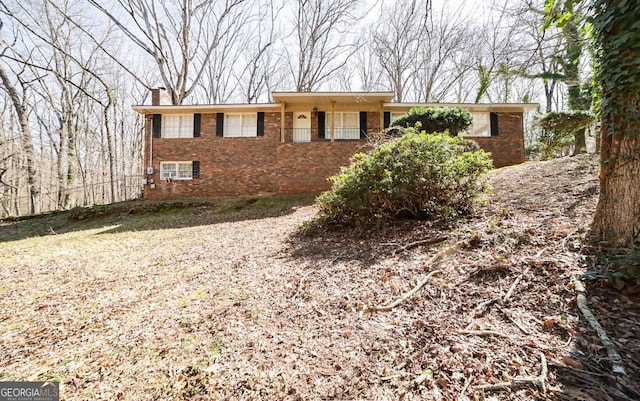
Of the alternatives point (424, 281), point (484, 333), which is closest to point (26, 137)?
point (424, 281)

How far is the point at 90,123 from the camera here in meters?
17.9

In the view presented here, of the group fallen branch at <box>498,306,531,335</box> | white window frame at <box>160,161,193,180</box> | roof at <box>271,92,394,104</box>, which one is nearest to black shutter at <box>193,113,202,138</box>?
white window frame at <box>160,161,193,180</box>

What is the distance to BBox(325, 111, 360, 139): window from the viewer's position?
1201 cm

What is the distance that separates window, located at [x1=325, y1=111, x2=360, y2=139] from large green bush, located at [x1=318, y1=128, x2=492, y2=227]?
7809 millimetres

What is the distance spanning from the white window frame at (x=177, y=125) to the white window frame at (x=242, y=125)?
1.69m

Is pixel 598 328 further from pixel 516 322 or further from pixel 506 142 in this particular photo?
pixel 506 142

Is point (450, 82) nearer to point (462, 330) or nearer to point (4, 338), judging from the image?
point (462, 330)

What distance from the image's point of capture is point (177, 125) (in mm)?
12250

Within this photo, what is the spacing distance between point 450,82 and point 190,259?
1893cm

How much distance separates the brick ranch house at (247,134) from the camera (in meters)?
11.6

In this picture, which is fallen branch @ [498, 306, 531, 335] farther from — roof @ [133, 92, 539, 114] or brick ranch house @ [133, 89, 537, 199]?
brick ranch house @ [133, 89, 537, 199]

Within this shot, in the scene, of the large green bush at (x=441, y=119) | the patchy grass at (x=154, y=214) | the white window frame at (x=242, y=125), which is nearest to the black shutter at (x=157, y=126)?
the white window frame at (x=242, y=125)

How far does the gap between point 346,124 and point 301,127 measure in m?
2.06

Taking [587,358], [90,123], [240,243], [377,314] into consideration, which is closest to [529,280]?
[587,358]
